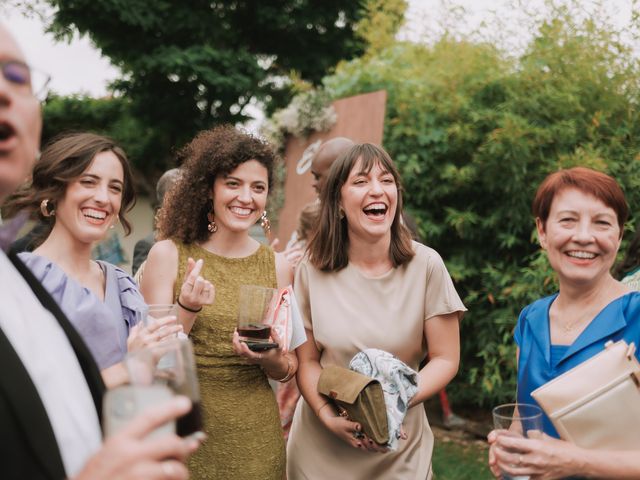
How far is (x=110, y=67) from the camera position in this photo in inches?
527

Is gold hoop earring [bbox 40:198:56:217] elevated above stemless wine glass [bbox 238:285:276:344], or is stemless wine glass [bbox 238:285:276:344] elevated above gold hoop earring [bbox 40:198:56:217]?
gold hoop earring [bbox 40:198:56:217]

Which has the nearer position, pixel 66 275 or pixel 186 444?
pixel 186 444

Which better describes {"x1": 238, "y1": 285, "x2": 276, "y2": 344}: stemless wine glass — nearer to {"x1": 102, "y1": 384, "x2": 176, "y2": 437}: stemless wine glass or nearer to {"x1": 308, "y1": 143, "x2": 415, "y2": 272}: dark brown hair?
{"x1": 308, "y1": 143, "x2": 415, "y2": 272}: dark brown hair

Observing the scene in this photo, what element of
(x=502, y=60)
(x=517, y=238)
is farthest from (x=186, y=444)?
(x=502, y=60)

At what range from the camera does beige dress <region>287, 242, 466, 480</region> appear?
105 inches

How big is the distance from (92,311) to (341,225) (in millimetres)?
1259

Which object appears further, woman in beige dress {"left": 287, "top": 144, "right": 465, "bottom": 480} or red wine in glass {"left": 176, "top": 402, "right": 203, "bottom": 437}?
woman in beige dress {"left": 287, "top": 144, "right": 465, "bottom": 480}

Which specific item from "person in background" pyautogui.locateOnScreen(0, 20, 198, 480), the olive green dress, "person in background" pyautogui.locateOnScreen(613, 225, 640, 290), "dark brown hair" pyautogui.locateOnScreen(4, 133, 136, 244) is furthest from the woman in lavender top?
"person in background" pyautogui.locateOnScreen(613, 225, 640, 290)

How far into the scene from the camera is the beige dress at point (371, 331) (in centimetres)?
266

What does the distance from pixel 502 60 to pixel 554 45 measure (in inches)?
20.3

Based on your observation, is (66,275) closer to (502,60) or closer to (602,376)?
(602,376)

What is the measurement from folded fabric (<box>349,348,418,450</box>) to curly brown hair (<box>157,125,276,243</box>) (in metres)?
1.19

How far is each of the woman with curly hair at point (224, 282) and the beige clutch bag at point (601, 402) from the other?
1.21m

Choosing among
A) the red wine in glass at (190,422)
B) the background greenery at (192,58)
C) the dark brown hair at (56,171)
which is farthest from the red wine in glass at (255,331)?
the background greenery at (192,58)
